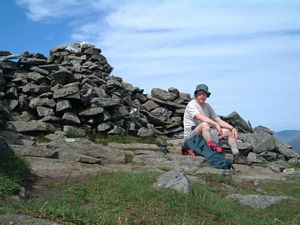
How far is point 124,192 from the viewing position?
27.1 ft

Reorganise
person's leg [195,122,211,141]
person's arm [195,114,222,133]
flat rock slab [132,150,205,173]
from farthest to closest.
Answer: person's arm [195,114,222,133], person's leg [195,122,211,141], flat rock slab [132,150,205,173]

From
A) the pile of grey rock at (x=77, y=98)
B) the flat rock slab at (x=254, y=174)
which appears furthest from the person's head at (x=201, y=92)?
the pile of grey rock at (x=77, y=98)

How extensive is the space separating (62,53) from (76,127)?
7179 millimetres

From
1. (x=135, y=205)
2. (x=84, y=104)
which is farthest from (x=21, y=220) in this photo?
(x=84, y=104)

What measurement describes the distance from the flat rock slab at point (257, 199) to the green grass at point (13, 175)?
4.33 metres

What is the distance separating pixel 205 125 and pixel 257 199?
5.18 metres

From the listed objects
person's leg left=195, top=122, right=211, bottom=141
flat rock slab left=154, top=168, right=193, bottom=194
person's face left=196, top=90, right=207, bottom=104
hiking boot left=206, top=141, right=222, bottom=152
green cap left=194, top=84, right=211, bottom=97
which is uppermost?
green cap left=194, top=84, right=211, bottom=97

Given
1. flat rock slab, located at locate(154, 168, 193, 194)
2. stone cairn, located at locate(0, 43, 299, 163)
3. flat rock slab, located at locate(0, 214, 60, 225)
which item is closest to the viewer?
flat rock slab, located at locate(0, 214, 60, 225)

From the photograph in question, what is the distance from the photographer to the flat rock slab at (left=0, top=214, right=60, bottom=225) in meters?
5.70

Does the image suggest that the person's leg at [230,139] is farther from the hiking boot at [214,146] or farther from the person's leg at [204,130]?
the person's leg at [204,130]

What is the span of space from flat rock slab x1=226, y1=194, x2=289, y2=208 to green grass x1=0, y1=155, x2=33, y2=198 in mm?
4334

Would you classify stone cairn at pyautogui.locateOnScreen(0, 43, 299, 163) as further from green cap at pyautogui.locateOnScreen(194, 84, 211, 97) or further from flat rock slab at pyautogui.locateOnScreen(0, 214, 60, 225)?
flat rock slab at pyautogui.locateOnScreen(0, 214, 60, 225)

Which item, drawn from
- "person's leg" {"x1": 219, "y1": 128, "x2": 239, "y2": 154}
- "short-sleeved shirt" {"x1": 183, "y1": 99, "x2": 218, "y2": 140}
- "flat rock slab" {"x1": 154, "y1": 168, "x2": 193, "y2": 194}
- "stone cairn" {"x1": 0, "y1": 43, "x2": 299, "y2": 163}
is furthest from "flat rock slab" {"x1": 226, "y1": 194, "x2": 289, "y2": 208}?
"stone cairn" {"x1": 0, "y1": 43, "x2": 299, "y2": 163}

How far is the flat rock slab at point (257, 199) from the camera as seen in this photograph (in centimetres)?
908
